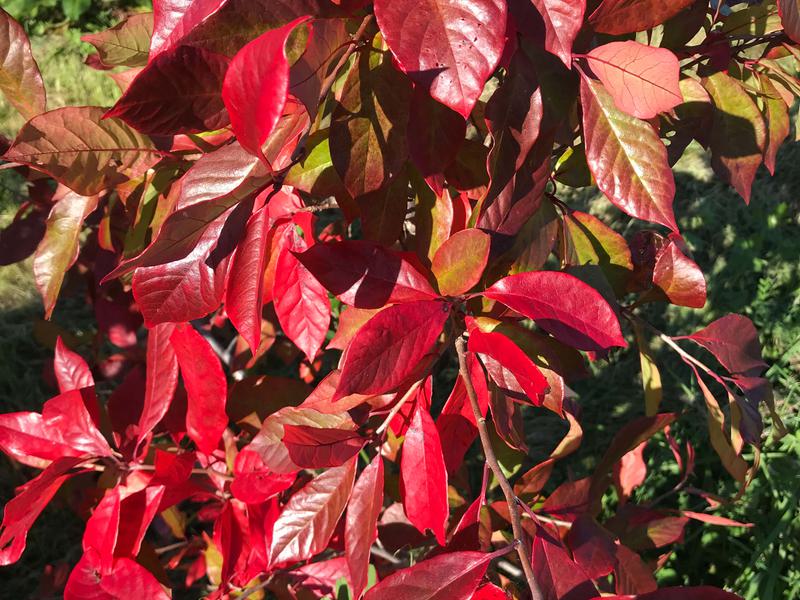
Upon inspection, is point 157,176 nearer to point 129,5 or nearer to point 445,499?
point 445,499

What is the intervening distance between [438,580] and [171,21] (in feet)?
2.05

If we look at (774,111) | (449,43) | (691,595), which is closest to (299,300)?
(449,43)

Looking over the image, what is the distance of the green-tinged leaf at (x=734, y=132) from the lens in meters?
1.06

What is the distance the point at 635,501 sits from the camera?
209cm

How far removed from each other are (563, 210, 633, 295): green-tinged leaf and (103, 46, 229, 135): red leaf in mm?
557

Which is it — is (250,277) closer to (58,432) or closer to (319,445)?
(319,445)

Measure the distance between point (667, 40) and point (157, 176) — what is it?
720 millimetres

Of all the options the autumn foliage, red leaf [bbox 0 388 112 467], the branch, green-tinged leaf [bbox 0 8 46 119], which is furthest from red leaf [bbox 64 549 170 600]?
green-tinged leaf [bbox 0 8 46 119]

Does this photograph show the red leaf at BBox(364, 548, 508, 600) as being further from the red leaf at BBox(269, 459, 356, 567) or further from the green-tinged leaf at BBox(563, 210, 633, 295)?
the green-tinged leaf at BBox(563, 210, 633, 295)

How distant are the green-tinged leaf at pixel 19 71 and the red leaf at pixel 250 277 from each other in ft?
1.29

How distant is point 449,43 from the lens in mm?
646

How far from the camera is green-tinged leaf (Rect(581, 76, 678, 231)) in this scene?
821 mm

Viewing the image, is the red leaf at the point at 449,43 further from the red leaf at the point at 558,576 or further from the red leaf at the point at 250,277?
the red leaf at the point at 558,576

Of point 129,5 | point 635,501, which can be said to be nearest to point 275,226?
point 635,501
